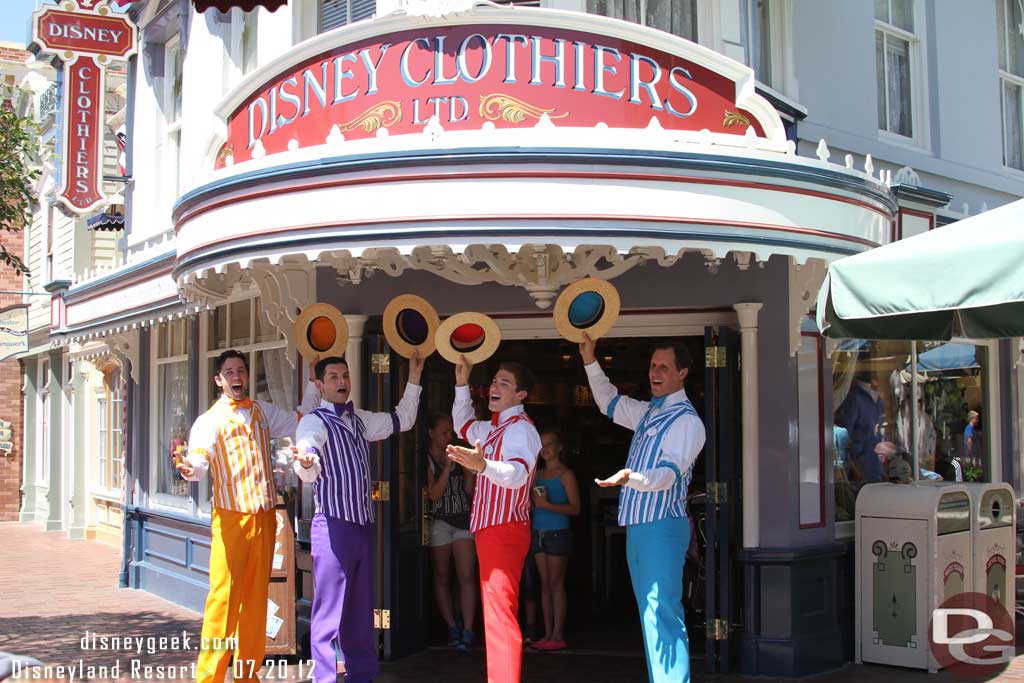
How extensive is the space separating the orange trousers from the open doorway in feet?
5.50

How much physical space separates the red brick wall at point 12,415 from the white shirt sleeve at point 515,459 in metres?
17.5

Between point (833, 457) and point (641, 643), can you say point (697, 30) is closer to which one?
point (833, 457)

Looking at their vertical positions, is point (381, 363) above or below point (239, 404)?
above

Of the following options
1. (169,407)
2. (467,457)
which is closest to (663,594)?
(467,457)

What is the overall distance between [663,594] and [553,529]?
8.11ft

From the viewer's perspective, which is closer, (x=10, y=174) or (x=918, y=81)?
(x=10, y=174)

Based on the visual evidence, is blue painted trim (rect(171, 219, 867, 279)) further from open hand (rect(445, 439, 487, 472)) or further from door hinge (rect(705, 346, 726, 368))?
door hinge (rect(705, 346, 726, 368))

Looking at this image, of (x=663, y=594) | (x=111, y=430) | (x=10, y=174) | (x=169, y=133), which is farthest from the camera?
(x=111, y=430)

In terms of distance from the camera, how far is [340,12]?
8.67m

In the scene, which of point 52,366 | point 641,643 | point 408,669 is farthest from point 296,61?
point 52,366

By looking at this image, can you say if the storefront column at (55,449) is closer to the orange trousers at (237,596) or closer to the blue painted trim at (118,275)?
the blue painted trim at (118,275)

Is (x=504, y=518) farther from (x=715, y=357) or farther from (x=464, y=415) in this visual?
(x=715, y=357)

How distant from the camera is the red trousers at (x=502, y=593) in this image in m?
5.75

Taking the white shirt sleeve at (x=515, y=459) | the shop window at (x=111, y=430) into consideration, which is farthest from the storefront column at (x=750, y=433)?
the shop window at (x=111, y=430)
